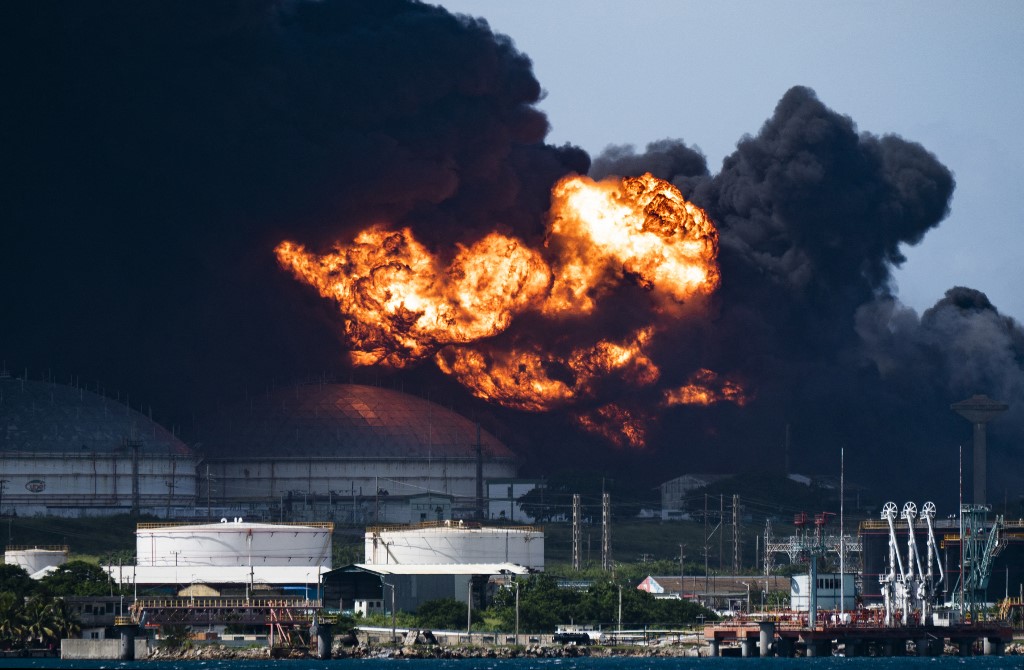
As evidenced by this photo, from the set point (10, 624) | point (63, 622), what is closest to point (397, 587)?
point (63, 622)

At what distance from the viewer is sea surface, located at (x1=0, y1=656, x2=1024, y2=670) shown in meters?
144

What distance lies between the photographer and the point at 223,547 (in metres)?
197

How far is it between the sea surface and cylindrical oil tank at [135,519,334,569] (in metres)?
44.4

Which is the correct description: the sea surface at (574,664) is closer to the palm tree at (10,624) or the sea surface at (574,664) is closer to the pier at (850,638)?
the pier at (850,638)

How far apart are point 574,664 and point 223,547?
55183 millimetres

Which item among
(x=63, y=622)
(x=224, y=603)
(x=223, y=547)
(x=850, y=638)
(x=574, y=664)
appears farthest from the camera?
(x=223, y=547)

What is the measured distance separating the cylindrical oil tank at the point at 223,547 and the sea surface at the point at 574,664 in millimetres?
44424

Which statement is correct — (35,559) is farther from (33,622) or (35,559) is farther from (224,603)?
(33,622)

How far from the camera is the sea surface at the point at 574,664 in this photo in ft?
474

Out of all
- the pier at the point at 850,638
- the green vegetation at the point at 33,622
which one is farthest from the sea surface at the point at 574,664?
the green vegetation at the point at 33,622

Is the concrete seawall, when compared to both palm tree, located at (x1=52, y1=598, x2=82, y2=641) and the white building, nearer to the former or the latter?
palm tree, located at (x1=52, y1=598, x2=82, y2=641)

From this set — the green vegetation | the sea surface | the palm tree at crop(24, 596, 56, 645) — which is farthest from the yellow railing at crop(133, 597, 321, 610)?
the sea surface

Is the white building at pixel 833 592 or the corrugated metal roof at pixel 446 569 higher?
the corrugated metal roof at pixel 446 569

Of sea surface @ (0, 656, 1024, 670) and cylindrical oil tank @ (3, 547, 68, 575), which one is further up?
cylindrical oil tank @ (3, 547, 68, 575)
